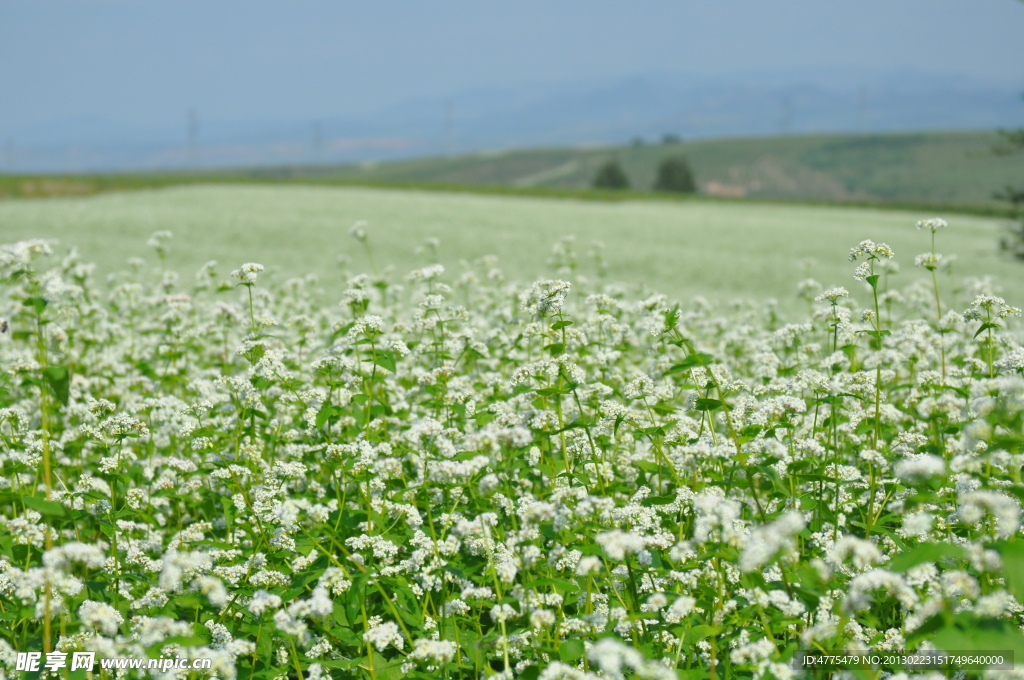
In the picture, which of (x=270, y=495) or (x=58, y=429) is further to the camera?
(x=58, y=429)

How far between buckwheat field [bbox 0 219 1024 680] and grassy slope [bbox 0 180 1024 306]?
12.3 m

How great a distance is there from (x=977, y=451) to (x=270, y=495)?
4612 millimetres

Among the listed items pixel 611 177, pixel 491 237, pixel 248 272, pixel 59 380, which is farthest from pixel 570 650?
pixel 611 177

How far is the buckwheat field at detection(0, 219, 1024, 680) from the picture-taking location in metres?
3.28

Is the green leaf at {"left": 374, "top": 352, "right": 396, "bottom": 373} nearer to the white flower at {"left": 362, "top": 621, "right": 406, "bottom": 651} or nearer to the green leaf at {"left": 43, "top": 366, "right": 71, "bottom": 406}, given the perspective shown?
the green leaf at {"left": 43, "top": 366, "right": 71, "bottom": 406}

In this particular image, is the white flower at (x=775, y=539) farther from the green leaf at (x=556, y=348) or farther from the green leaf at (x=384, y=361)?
the green leaf at (x=384, y=361)

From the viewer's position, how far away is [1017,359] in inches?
173

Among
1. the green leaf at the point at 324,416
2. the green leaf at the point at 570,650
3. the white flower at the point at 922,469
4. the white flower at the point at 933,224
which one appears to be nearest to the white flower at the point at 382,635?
the green leaf at the point at 570,650

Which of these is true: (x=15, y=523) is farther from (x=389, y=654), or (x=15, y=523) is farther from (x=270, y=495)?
(x=389, y=654)

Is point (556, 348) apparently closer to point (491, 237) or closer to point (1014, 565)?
point (1014, 565)

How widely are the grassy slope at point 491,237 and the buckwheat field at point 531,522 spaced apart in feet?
40.5

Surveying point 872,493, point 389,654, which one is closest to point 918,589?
point 872,493

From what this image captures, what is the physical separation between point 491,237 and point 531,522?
989 inches

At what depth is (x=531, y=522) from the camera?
376cm
